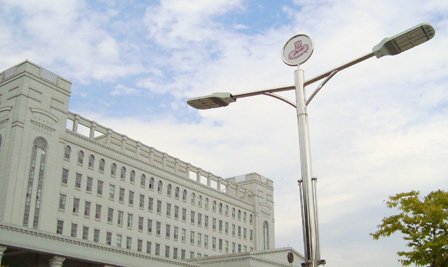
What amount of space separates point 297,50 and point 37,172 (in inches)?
Result: 1852

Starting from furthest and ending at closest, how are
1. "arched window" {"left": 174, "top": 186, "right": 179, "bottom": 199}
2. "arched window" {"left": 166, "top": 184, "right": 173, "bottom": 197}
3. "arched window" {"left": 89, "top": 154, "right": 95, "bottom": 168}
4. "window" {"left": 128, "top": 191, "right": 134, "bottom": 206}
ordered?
"arched window" {"left": 174, "top": 186, "right": 179, "bottom": 199}, "arched window" {"left": 166, "top": 184, "right": 173, "bottom": 197}, "window" {"left": 128, "top": 191, "right": 134, "bottom": 206}, "arched window" {"left": 89, "top": 154, "right": 95, "bottom": 168}

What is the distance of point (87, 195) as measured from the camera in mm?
58719

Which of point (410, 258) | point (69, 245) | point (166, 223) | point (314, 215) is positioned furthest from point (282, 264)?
→ point (314, 215)

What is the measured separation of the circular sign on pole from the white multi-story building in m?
34.6

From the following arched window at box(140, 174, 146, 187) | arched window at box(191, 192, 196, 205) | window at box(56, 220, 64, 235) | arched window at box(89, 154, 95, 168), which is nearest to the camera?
window at box(56, 220, 64, 235)

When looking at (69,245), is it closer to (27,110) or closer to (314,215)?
(27,110)

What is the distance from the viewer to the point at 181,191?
2904 inches

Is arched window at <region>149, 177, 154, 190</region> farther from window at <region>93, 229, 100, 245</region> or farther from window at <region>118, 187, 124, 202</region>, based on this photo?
window at <region>93, 229, 100, 245</region>

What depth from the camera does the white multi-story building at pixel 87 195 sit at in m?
46.9

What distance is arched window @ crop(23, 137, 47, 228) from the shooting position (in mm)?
50719

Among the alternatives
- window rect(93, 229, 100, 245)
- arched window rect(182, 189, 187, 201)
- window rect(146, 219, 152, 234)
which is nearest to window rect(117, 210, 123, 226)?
window rect(93, 229, 100, 245)

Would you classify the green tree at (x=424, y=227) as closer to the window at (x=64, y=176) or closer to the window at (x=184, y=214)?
the window at (x=64, y=176)

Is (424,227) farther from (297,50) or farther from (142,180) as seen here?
(142,180)

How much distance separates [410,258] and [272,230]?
227 ft
